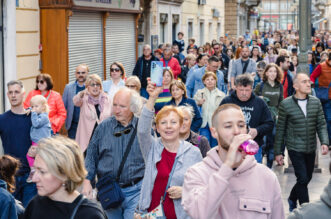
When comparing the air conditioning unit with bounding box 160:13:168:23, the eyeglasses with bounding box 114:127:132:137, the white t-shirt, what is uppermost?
the air conditioning unit with bounding box 160:13:168:23

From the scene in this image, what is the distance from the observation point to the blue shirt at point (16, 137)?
295 inches

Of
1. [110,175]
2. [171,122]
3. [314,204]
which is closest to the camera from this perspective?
[314,204]

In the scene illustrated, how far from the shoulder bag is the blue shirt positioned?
177 cm

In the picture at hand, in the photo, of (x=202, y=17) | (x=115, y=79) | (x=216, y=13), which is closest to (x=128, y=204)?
(x=115, y=79)

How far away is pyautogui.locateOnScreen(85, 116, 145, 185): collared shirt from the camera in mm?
5965

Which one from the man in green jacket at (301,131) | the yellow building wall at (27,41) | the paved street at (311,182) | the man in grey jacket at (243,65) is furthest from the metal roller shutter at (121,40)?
the man in green jacket at (301,131)

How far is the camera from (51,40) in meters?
12.9

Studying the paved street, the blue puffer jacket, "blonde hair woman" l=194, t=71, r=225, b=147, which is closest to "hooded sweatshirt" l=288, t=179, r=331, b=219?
the blue puffer jacket

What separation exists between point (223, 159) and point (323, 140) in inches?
179

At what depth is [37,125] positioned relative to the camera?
24.8 ft

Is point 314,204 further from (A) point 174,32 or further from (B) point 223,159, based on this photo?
(A) point 174,32

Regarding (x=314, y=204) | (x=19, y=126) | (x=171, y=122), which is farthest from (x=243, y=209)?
(x=19, y=126)

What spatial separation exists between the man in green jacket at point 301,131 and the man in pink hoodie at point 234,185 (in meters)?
4.33

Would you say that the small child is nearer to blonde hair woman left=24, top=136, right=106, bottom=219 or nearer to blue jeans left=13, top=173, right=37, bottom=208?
blue jeans left=13, top=173, right=37, bottom=208
